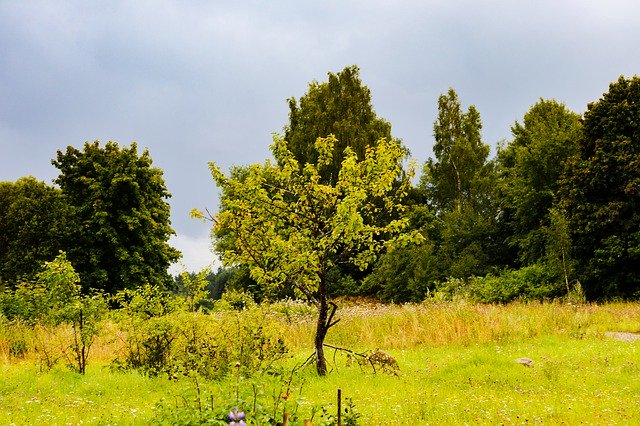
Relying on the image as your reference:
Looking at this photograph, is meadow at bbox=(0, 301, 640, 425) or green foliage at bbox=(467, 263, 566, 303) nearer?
meadow at bbox=(0, 301, 640, 425)

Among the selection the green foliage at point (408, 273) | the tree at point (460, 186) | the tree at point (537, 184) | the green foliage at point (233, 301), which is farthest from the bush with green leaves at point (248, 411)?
the tree at point (460, 186)

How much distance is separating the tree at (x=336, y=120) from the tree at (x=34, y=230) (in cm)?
1841

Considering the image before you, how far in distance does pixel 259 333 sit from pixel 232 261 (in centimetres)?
161

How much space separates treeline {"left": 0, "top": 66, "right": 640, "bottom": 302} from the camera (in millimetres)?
10875

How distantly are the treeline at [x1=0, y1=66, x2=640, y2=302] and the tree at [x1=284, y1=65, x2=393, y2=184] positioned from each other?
0.45 feet

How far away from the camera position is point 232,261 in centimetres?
1085

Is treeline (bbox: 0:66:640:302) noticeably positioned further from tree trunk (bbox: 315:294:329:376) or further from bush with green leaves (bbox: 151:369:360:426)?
bush with green leaves (bbox: 151:369:360:426)

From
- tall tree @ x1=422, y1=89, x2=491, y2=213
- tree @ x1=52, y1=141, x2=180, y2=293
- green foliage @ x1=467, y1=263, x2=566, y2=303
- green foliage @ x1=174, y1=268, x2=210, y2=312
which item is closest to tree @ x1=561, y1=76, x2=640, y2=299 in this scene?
green foliage @ x1=467, y1=263, x2=566, y2=303

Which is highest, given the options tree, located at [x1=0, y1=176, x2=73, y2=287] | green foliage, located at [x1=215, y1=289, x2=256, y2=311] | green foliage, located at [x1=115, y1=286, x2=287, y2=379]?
tree, located at [x1=0, y1=176, x2=73, y2=287]

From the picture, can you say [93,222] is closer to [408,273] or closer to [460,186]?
[408,273]

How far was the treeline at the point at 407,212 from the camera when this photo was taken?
10.9m

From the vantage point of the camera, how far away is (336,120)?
149 ft

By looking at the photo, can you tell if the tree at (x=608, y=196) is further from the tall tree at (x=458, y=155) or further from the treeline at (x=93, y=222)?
the treeline at (x=93, y=222)

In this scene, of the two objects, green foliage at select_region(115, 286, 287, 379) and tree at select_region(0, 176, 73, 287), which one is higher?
tree at select_region(0, 176, 73, 287)
